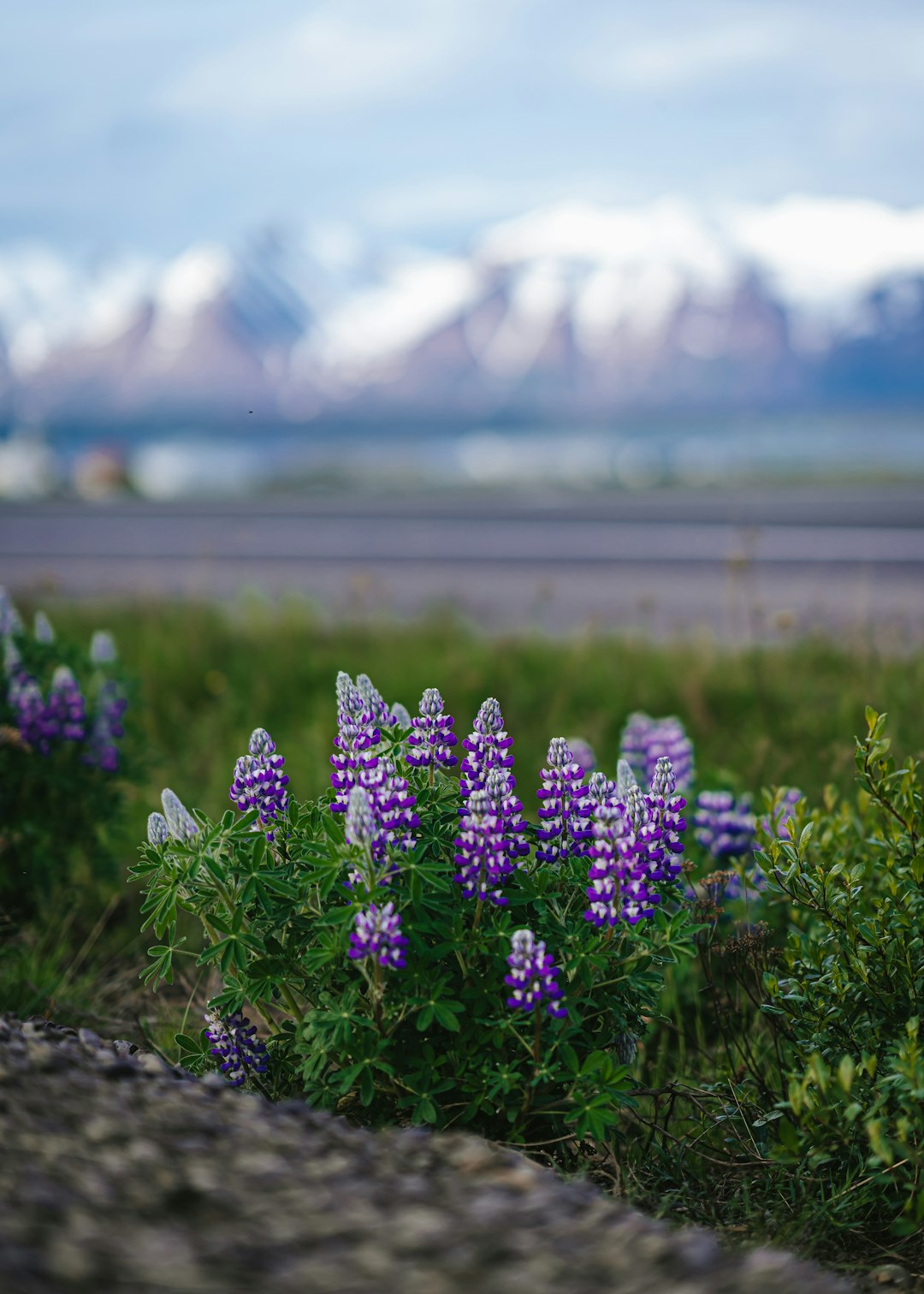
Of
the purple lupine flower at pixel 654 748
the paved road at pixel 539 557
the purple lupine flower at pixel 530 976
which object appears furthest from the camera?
the paved road at pixel 539 557

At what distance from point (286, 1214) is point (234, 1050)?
84 cm

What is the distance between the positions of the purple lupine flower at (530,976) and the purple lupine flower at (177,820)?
0.60 metres

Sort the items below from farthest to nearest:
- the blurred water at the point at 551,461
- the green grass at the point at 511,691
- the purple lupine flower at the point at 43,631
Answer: the blurred water at the point at 551,461 < the green grass at the point at 511,691 < the purple lupine flower at the point at 43,631

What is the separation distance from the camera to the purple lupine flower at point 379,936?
5.94 ft

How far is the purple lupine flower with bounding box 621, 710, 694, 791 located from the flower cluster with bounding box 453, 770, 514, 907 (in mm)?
1482

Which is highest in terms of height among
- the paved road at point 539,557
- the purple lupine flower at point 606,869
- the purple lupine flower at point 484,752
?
the paved road at point 539,557

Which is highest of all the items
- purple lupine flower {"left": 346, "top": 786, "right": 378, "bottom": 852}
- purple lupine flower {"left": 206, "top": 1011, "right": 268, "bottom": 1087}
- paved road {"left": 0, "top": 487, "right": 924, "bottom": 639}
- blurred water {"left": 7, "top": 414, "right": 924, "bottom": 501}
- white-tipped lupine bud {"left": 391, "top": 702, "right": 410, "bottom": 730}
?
blurred water {"left": 7, "top": 414, "right": 924, "bottom": 501}

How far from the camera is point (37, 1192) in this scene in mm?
1300

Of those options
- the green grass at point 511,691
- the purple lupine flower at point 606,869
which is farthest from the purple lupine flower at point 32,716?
the purple lupine flower at point 606,869

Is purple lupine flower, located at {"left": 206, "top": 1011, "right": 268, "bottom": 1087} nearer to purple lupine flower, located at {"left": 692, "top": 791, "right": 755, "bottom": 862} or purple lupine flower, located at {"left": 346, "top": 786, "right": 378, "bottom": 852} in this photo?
purple lupine flower, located at {"left": 346, "top": 786, "right": 378, "bottom": 852}

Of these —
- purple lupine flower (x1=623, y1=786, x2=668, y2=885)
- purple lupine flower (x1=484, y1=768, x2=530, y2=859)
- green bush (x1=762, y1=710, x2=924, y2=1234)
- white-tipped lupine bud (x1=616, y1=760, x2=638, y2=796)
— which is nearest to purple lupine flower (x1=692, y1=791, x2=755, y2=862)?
green bush (x1=762, y1=710, x2=924, y2=1234)

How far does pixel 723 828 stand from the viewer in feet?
11.1

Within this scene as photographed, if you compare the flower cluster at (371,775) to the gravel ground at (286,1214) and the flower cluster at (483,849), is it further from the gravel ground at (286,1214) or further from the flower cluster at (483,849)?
the gravel ground at (286,1214)

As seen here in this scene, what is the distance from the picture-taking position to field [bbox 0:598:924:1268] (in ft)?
→ 7.08
